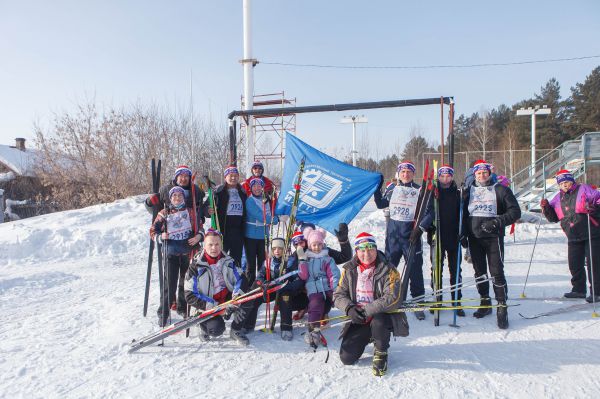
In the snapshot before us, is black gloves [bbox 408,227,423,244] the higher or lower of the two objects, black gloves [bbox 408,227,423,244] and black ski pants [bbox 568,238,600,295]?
the higher

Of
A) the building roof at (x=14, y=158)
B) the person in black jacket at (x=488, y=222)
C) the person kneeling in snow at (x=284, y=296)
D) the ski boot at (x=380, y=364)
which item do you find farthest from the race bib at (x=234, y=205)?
the building roof at (x=14, y=158)

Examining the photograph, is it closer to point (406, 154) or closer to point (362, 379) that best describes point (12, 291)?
point (362, 379)

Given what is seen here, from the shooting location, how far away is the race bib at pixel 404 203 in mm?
4898

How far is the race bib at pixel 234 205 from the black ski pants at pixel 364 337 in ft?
7.40

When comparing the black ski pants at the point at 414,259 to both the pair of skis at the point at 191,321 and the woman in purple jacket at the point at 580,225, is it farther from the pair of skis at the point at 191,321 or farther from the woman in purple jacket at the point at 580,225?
the woman in purple jacket at the point at 580,225

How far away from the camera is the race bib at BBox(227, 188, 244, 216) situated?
17.0 feet

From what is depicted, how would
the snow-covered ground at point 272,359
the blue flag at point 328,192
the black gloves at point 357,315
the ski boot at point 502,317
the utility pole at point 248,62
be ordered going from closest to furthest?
the snow-covered ground at point 272,359 → the black gloves at point 357,315 → the ski boot at point 502,317 → the blue flag at point 328,192 → the utility pole at point 248,62

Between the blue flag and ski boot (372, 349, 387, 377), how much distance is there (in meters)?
2.63

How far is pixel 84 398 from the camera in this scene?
3045 millimetres

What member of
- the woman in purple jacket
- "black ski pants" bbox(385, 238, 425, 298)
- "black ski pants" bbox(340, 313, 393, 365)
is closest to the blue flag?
"black ski pants" bbox(385, 238, 425, 298)

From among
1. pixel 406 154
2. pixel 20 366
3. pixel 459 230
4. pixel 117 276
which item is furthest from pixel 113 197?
pixel 406 154

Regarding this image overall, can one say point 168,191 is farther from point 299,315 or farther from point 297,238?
point 299,315

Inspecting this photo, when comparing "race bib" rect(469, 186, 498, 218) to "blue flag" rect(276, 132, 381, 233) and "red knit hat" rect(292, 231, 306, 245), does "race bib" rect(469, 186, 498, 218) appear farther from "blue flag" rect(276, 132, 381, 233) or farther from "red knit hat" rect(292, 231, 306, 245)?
"red knit hat" rect(292, 231, 306, 245)

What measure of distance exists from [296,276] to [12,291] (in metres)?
5.05
